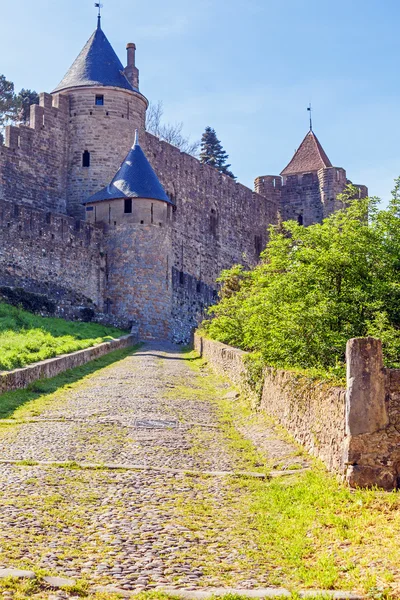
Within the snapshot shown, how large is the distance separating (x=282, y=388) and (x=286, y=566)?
184 inches

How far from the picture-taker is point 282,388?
9.34 m

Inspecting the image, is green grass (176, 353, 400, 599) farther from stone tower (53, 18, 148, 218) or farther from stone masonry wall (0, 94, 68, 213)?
stone tower (53, 18, 148, 218)

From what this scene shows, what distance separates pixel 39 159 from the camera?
3200 centimetres

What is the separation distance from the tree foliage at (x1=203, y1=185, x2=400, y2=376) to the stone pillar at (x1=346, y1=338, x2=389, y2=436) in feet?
9.28

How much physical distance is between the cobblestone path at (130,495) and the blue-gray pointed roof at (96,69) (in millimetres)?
24775

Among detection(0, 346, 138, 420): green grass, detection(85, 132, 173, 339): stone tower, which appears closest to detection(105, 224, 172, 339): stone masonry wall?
detection(85, 132, 173, 339): stone tower

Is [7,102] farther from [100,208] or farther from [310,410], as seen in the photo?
[310,410]

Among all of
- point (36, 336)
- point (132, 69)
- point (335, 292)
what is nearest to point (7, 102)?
point (132, 69)

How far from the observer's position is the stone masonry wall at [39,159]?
3056 cm

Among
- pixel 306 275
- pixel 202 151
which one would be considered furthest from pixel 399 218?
pixel 202 151

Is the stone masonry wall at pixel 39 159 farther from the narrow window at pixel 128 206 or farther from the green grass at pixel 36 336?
the green grass at pixel 36 336

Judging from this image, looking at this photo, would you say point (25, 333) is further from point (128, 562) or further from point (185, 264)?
point (185, 264)

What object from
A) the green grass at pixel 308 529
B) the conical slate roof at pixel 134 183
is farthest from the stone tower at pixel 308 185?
the green grass at pixel 308 529

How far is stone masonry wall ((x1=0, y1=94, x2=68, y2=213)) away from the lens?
30562 millimetres
